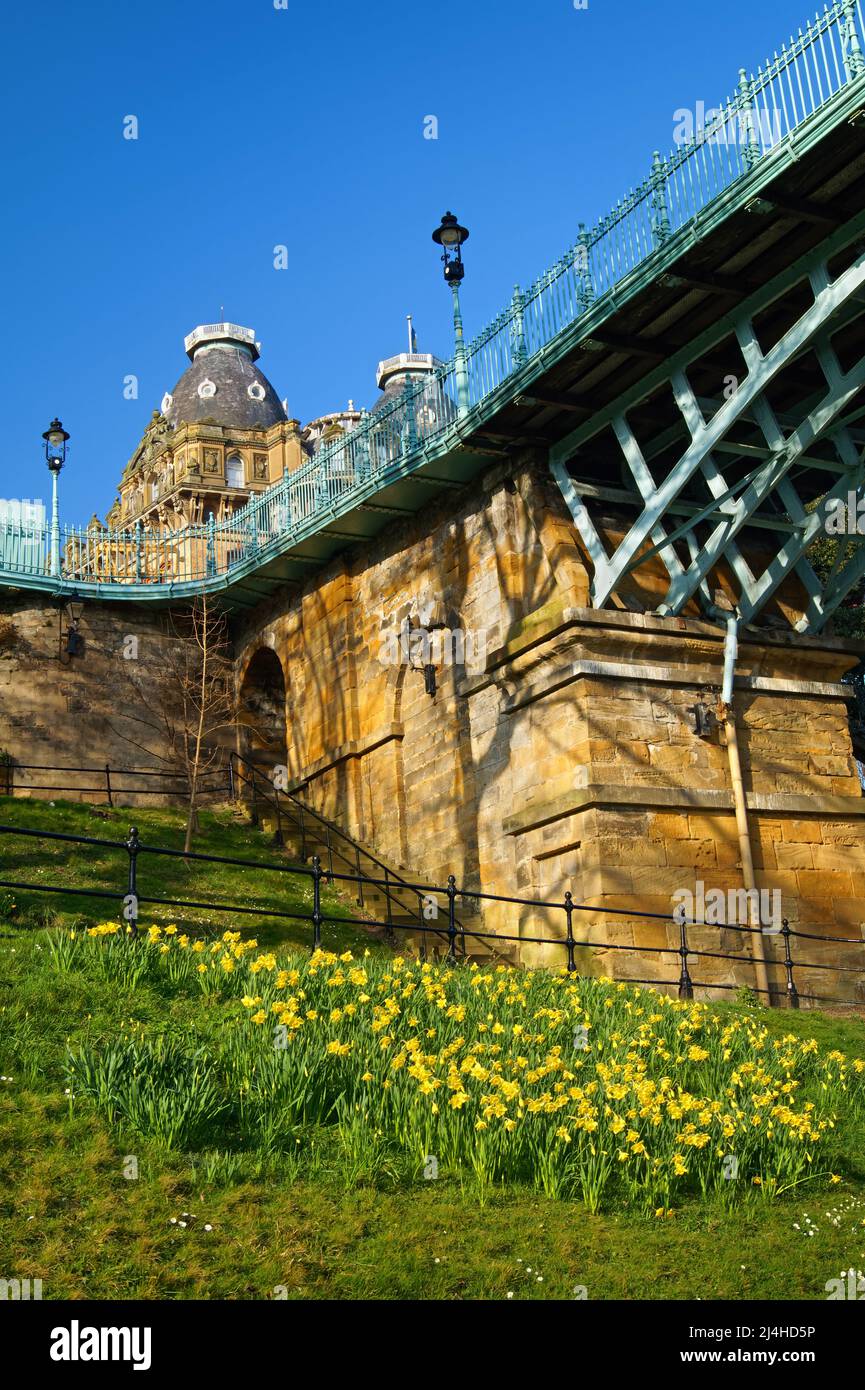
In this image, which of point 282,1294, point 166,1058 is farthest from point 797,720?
point 282,1294

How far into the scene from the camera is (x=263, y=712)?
24016 mm

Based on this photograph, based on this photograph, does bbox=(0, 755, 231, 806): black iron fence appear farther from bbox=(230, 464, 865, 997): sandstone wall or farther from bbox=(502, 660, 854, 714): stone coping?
bbox=(502, 660, 854, 714): stone coping

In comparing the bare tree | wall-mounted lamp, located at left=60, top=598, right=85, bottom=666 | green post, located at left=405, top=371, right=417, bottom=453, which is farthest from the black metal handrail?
green post, located at left=405, top=371, right=417, bottom=453

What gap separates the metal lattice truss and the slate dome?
62265 millimetres

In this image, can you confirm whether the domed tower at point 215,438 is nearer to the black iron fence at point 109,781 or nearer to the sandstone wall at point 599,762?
the black iron fence at point 109,781

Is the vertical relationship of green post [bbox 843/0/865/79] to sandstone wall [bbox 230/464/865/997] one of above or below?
above

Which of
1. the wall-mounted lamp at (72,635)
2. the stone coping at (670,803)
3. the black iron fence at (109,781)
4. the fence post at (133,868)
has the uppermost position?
the wall-mounted lamp at (72,635)

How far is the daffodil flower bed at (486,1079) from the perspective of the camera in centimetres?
714

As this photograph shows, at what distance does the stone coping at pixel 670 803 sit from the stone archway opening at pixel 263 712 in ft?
28.0

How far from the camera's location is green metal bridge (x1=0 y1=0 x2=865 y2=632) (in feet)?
41.6

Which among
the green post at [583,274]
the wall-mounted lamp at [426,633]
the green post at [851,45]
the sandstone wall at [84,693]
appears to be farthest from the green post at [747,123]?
the sandstone wall at [84,693]

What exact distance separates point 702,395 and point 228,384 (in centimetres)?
6582

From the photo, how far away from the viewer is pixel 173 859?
18.4m

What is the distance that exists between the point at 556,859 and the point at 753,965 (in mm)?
2252
